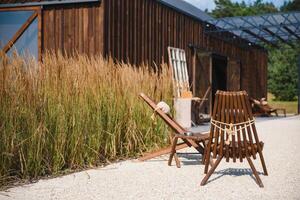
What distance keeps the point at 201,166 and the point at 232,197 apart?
1795 mm

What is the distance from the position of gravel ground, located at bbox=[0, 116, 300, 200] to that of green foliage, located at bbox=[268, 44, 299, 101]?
27.1 meters

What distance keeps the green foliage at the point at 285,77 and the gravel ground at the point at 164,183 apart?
27078 millimetres

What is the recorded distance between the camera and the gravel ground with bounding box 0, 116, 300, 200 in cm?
425

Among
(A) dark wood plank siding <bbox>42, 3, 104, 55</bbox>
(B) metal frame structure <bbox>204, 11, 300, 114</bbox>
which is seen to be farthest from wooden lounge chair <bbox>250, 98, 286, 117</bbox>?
(A) dark wood plank siding <bbox>42, 3, 104, 55</bbox>

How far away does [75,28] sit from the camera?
9.82 meters

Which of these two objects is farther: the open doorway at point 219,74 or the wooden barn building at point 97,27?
the open doorway at point 219,74

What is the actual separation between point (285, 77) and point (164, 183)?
29163 millimetres

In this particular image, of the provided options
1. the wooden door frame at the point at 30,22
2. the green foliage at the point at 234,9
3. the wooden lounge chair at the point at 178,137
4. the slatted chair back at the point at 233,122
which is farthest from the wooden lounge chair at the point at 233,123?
the green foliage at the point at 234,9

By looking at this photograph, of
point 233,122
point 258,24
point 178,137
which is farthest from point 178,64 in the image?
point 233,122

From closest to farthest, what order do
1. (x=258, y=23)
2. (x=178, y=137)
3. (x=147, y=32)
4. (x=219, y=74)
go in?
1. (x=178, y=137)
2. (x=147, y=32)
3. (x=258, y=23)
4. (x=219, y=74)

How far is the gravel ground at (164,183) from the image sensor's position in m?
4.25

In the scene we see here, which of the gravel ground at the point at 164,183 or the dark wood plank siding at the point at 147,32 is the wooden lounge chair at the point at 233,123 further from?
the dark wood plank siding at the point at 147,32

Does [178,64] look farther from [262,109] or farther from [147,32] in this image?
[262,109]

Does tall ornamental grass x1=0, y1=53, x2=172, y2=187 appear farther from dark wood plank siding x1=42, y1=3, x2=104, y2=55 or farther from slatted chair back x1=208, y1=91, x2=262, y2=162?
dark wood plank siding x1=42, y1=3, x2=104, y2=55
